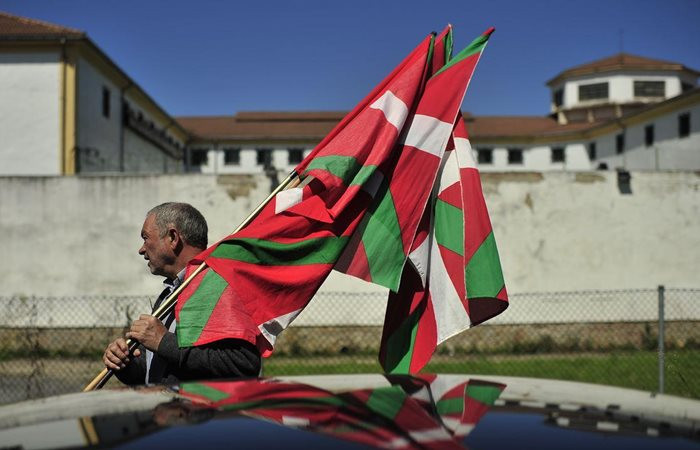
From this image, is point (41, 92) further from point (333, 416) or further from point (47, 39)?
point (333, 416)

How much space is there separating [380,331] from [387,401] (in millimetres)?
12219

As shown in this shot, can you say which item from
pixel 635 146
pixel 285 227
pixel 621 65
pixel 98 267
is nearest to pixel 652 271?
pixel 98 267

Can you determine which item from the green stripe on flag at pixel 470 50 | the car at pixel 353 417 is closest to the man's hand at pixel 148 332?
the car at pixel 353 417

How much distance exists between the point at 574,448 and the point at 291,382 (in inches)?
34.2

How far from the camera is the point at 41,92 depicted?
22.2 m

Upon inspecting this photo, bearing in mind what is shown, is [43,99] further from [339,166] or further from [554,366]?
[339,166]

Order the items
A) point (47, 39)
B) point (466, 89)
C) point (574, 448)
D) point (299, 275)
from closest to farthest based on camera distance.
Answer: point (574, 448)
point (299, 275)
point (466, 89)
point (47, 39)

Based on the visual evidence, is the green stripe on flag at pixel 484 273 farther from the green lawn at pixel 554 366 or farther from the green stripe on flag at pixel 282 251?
the green lawn at pixel 554 366

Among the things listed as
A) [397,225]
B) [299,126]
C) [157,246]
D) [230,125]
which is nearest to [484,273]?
[397,225]

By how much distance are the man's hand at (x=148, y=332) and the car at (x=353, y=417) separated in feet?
2.83

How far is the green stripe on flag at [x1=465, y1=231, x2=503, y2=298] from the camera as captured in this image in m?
3.88

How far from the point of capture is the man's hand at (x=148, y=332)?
Result: 9.63 ft

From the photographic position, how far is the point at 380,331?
45.7ft

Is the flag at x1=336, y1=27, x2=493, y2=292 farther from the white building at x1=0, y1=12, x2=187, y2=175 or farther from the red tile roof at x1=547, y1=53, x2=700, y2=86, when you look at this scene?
the red tile roof at x1=547, y1=53, x2=700, y2=86
